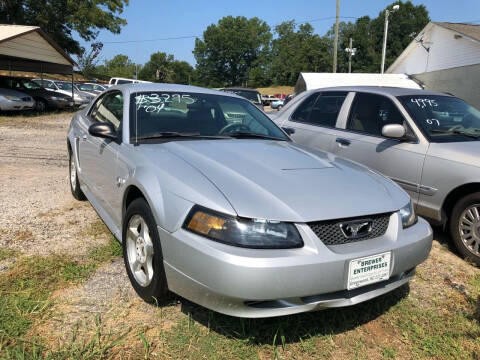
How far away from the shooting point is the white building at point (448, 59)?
1795 centimetres

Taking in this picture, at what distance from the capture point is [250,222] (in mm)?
2064

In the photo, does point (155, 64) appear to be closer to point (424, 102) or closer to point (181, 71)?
point (181, 71)

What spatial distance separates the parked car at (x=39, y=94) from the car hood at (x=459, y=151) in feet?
57.1

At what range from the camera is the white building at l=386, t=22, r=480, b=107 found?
18.0 metres

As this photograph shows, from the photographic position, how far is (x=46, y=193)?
5.19 meters

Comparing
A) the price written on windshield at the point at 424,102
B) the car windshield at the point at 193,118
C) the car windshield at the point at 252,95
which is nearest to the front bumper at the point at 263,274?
the car windshield at the point at 193,118

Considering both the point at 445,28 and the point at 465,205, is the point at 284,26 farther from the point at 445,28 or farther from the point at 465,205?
the point at 465,205

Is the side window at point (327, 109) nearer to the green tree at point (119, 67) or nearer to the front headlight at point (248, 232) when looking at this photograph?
the front headlight at point (248, 232)

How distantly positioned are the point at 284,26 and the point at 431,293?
96634mm

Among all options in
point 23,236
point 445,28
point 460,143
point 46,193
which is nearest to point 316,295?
point 460,143

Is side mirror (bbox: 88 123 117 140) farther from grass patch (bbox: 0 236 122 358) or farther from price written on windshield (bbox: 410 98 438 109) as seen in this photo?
price written on windshield (bbox: 410 98 438 109)

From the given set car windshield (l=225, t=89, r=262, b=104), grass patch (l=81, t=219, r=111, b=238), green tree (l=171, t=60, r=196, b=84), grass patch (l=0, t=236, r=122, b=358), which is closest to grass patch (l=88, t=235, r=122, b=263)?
grass patch (l=0, t=236, r=122, b=358)

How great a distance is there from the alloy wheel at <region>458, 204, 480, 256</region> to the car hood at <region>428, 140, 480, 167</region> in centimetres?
42

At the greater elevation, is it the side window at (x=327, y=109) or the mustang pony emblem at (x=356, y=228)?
the side window at (x=327, y=109)
